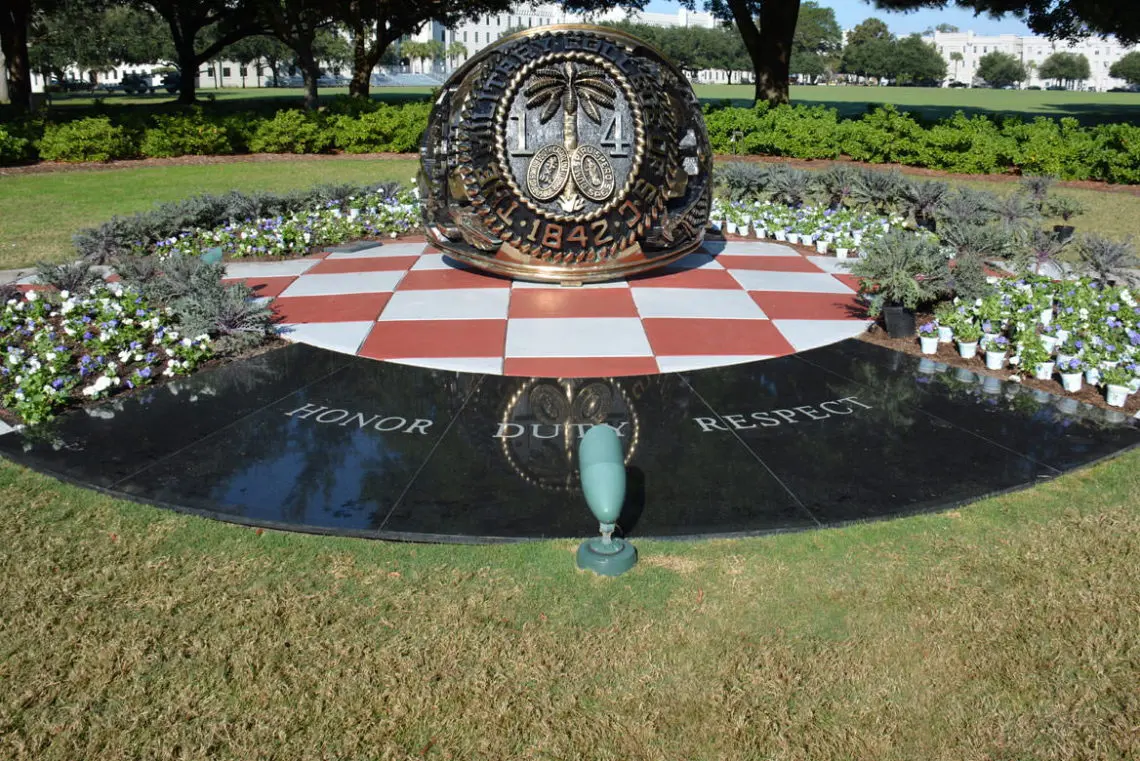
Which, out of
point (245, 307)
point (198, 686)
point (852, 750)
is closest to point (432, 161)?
point (245, 307)

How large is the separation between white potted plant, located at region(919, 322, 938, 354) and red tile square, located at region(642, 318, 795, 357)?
42.7 inches

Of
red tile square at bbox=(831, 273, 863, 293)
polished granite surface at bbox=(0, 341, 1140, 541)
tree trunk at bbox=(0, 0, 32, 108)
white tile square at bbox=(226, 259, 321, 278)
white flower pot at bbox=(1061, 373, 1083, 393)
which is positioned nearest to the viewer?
polished granite surface at bbox=(0, 341, 1140, 541)

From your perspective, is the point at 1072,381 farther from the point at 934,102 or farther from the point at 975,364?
the point at 934,102

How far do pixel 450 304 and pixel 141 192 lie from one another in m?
11.4

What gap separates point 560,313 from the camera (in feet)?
26.6

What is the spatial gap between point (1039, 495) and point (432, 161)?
622cm

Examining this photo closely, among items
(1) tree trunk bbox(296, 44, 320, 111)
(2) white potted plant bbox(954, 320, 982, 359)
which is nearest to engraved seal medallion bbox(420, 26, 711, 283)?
(2) white potted plant bbox(954, 320, 982, 359)

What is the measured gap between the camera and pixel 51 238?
12406 millimetres

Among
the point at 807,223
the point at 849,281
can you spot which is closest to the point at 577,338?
the point at 849,281

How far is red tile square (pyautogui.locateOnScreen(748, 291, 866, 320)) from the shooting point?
325 inches

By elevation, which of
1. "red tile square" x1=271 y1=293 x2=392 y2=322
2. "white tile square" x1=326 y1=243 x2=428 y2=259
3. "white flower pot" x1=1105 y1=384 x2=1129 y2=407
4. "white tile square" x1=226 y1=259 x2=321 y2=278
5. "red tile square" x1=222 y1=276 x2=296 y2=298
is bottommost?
"white flower pot" x1=1105 y1=384 x2=1129 y2=407

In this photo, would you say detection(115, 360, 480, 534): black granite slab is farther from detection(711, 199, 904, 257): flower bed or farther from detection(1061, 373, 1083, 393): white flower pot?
detection(711, 199, 904, 257): flower bed

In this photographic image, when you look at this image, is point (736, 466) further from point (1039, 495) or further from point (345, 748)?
point (345, 748)

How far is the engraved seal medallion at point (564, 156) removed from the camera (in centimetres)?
814
